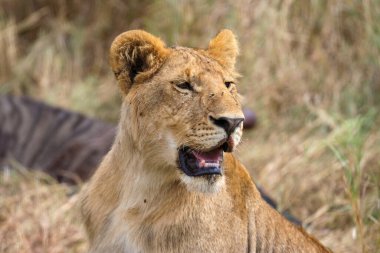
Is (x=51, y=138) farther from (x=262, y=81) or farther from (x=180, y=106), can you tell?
(x=180, y=106)

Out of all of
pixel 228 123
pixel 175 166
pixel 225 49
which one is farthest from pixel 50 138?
pixel 228 123

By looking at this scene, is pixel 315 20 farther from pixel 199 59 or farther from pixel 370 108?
pixel 199 59

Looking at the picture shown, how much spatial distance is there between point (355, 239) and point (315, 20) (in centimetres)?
245

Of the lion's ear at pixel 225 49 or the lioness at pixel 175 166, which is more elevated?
the lion's ear at pixel 225 49

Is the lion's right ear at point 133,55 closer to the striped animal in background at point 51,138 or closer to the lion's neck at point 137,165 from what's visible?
the lion's neck at point 137,165

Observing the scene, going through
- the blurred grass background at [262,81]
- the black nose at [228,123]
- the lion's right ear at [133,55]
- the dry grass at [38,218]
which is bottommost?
the dry grass at [38,218]

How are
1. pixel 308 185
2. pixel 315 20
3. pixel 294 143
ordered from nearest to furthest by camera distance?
pixel 308 185
pixel 294 143
pixel 315 20

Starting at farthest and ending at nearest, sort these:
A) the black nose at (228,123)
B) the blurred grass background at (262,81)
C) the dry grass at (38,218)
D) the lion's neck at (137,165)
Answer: the blurred grass background at (262,81) → the dry grass at (38,218) → the lion's neck at (137,165) → the black nose at (228,123)

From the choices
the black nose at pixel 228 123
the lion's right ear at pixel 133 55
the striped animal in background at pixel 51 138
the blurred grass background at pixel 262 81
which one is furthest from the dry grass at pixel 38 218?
the black nose at pixel 228 123

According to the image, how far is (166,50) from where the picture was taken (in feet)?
11.3

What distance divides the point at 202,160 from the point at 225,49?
570 millimetres

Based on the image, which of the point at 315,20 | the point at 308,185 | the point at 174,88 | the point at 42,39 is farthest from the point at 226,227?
the point at 42,39

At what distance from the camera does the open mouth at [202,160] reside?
125 inches

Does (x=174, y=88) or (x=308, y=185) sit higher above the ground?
(x=174, y=88)
